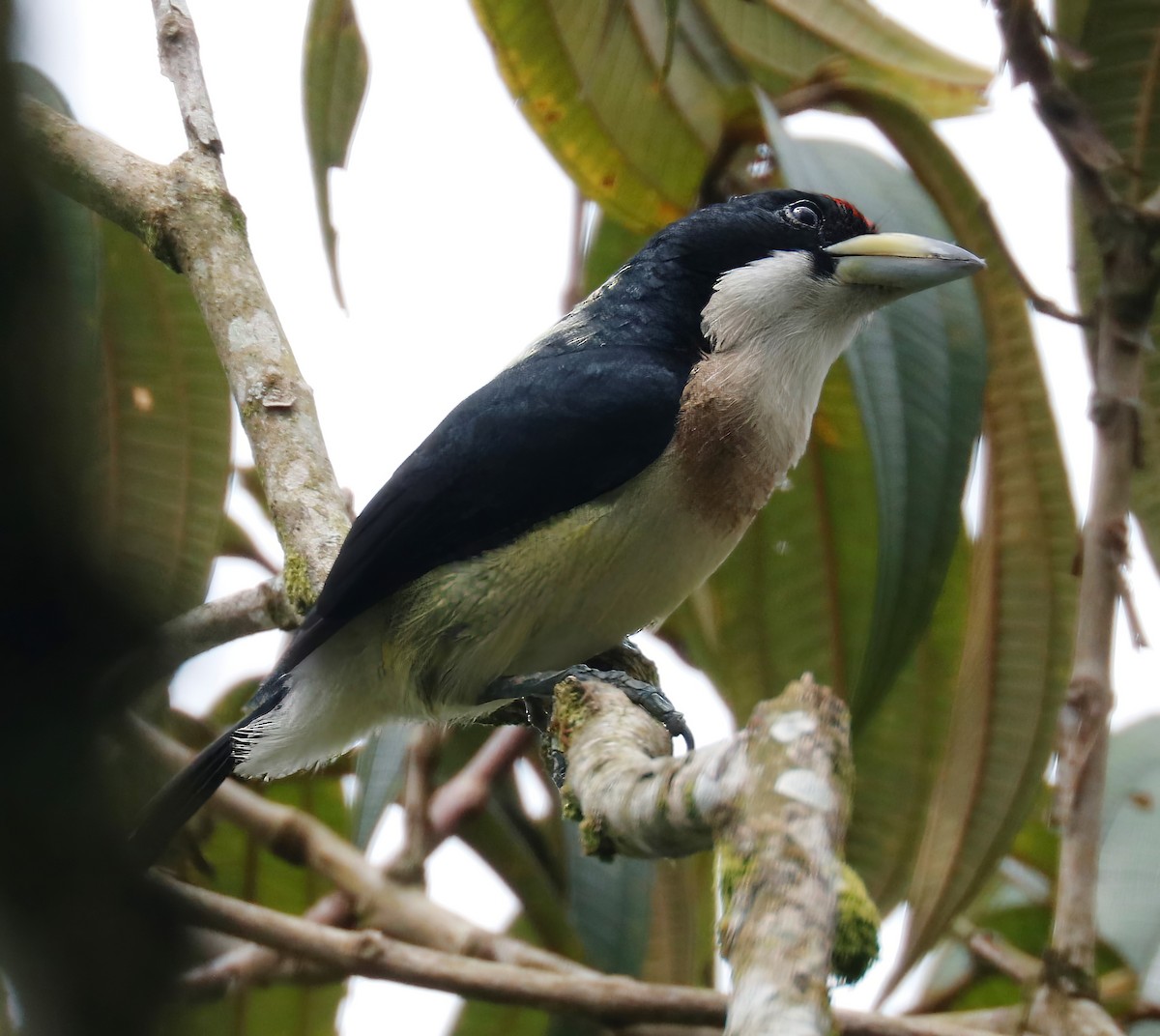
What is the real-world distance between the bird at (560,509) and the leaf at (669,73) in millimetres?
651

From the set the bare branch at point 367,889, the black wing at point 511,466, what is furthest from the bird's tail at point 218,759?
the bare branch at point 367,889

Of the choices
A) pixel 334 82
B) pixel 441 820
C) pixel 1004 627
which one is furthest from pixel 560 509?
pixel 334 82

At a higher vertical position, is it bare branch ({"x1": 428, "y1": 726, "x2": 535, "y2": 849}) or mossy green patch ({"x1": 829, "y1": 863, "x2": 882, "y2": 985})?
mossy green patch ({"x1": 829, "y1": 863, "x2": 882, "y2": 985})

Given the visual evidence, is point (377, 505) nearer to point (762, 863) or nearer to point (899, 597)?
point (899, 597)

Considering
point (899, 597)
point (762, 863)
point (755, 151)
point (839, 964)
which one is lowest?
point (899, 597)

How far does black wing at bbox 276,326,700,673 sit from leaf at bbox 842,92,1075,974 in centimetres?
92

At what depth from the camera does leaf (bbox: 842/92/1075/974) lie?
279 centimetres

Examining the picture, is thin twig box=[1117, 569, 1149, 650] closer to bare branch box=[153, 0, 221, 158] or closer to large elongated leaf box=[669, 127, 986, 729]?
large elongated leaf box=[669, 127, 986, 729]

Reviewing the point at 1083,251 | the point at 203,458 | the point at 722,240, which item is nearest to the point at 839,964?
the point at 722,240

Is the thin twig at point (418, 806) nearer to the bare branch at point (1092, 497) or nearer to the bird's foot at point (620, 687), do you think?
the bird's foot at point (620, 687)

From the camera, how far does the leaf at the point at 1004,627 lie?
110 inches

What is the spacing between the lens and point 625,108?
3.16 m

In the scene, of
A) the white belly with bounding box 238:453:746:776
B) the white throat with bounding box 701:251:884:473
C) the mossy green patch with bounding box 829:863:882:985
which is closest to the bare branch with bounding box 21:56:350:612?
the white belly with bounding box 238:453:746:776

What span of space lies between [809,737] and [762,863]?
11cm
